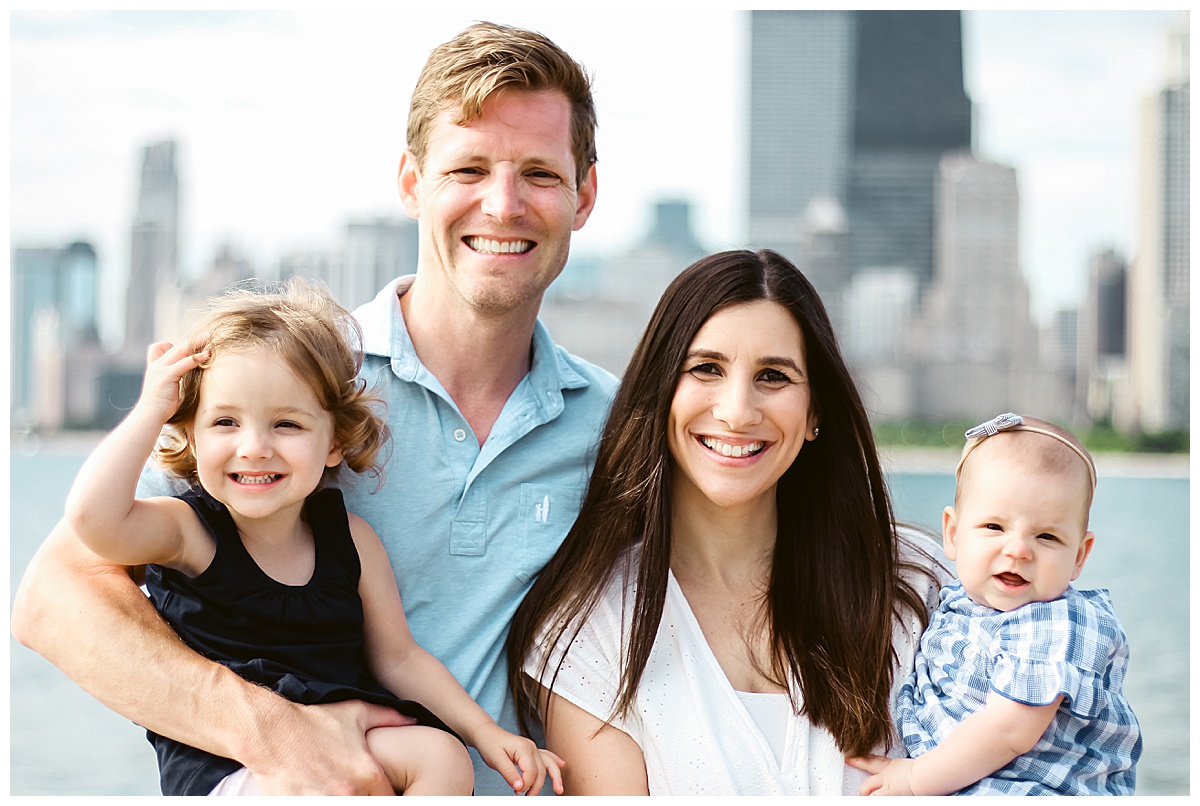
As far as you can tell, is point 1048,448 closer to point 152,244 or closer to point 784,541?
point 784,541

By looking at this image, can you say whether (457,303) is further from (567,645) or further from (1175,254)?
(1175,254)

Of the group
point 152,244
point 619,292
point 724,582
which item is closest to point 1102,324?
point 619,292

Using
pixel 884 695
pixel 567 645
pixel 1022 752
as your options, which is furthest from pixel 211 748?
pixel 1022 752

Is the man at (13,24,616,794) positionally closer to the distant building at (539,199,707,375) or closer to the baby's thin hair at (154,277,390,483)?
the baby's thin hair at (154,277,390,483)

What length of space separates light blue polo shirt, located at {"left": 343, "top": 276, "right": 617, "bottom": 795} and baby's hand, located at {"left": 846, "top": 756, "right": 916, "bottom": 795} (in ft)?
2.81

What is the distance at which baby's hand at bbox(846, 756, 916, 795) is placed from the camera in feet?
7.95

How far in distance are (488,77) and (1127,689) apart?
2413 centimetres

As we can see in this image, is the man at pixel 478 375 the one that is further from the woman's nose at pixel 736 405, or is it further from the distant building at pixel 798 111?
→ the distant building at pixel 798 111

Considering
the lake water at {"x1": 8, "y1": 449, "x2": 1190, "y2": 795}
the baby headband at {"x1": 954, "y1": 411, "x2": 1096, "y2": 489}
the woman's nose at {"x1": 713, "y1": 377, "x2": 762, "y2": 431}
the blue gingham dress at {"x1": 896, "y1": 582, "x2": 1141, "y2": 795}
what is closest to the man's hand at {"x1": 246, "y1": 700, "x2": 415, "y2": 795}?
the woman's nose at {"x1": 713, "y1": 377, "x2": 762, "y2": 431}

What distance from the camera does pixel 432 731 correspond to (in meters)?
2.37

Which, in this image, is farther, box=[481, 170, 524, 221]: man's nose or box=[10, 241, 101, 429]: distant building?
box=[10, 241, 101, 429]: distant building

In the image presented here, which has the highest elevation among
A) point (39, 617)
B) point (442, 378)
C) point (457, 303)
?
point (457, 303)

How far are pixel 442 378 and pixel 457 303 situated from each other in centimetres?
21

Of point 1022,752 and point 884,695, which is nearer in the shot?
point 1022,752
